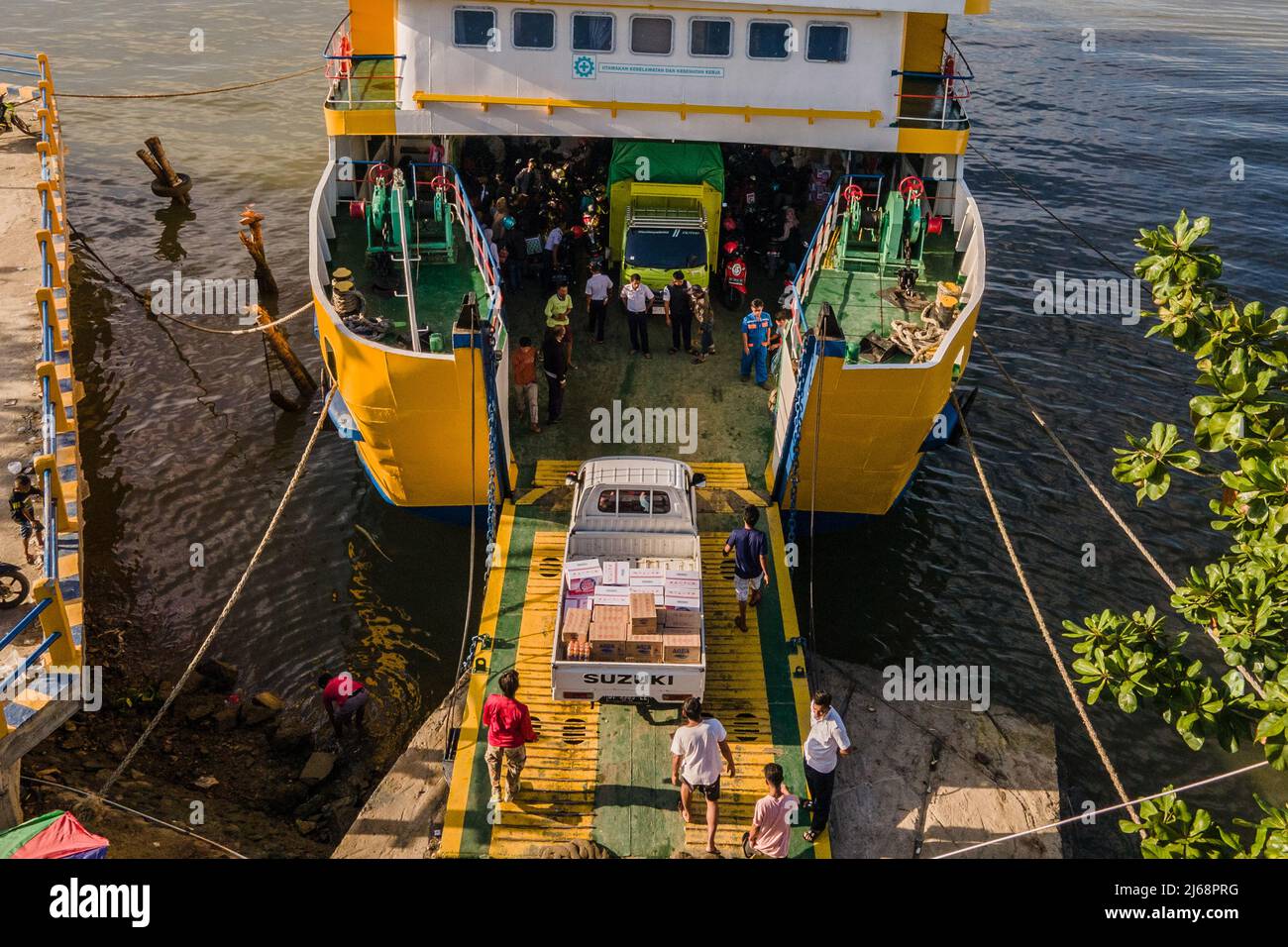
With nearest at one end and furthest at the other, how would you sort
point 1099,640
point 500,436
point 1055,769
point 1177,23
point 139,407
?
point 1099,640, point 1055,769, point 500,436, point 139,407, point 1177,23

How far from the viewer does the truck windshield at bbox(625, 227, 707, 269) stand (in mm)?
18500

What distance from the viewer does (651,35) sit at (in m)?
18.5

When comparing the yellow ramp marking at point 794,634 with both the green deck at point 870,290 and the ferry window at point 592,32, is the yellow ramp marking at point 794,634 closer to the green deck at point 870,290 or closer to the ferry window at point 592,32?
the green deck at point 870,290

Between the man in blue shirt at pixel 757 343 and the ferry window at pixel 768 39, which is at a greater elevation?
the ferry window at pixel 768 39

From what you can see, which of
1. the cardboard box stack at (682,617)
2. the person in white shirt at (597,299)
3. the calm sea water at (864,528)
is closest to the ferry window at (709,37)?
the person in white shirt at (597,299)

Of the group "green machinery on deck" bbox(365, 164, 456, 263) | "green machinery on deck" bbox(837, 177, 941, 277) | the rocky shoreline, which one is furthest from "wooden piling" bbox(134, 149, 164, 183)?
"green machinery on deck" bbox(837, 177, 941, 277)

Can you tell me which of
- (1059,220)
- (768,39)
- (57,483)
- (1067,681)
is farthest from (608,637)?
(1059,220)

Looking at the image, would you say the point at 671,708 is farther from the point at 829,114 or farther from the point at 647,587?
the point at 829,114

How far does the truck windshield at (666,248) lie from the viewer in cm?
1850

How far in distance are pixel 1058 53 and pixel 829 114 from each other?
32119 mm

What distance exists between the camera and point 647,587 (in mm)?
12781

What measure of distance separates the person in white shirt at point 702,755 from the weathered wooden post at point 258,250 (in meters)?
16.6

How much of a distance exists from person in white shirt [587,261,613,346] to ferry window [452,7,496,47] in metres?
4.18

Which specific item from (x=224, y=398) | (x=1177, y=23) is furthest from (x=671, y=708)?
(x=1177, y=23)
